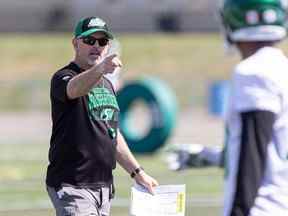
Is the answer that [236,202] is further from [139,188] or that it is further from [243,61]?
[139,188]

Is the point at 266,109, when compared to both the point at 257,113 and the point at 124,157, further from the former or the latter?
the point at 124,157

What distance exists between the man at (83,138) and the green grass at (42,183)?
447 cm

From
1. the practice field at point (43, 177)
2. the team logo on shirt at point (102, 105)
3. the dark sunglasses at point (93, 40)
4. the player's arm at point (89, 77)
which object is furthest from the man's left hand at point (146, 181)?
the practice field at point (43, 177)

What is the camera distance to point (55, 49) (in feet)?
158

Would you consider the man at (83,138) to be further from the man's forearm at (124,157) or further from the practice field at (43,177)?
the practice field at (43,177)

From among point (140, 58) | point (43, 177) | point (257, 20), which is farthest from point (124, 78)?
point (257, 20)

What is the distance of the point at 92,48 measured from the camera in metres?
6.85

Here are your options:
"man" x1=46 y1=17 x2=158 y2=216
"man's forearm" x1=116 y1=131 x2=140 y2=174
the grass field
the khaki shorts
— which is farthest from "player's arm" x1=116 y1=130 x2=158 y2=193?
the grass field

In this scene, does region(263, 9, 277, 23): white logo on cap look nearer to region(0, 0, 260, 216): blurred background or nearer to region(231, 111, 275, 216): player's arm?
region(231, 111, 275, 216): player's arm

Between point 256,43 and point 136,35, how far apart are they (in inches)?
1994

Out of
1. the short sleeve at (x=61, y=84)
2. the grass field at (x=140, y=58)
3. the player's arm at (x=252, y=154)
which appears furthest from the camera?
the grass field at (x=140, y=58)

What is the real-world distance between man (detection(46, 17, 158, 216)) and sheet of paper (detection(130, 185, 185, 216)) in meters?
0.12

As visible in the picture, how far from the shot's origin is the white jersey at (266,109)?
186 inches

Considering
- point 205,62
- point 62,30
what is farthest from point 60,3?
point 205,62
